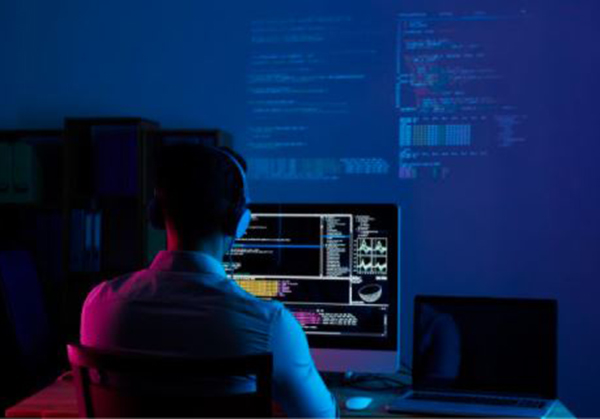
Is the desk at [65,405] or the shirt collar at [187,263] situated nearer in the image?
the shirt collar at [187,263]

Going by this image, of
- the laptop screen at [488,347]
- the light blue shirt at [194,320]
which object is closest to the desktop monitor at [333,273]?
the laptop screen at [488,347]

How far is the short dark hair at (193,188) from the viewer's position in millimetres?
1577

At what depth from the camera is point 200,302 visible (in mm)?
1459

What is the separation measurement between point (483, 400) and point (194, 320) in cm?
111

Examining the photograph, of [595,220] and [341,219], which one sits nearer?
[341,219]

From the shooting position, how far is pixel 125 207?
158 inches

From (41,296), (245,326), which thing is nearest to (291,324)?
(245,326)

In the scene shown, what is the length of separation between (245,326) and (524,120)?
104 inches

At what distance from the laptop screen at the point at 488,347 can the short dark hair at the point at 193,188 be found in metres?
1.01

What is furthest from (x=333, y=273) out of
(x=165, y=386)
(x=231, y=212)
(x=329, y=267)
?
(x=165, y=386)

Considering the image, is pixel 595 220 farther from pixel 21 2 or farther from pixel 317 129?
pixel 21 2

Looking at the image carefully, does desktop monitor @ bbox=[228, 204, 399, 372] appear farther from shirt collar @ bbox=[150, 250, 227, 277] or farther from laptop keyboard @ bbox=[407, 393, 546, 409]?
shirt collar @ bbox=[150, 250, 227, 277]

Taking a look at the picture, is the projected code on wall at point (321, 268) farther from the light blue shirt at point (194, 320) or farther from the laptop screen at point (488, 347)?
the light blue shirt at point (194, 320)

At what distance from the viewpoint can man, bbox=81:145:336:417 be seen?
4.74 feet
